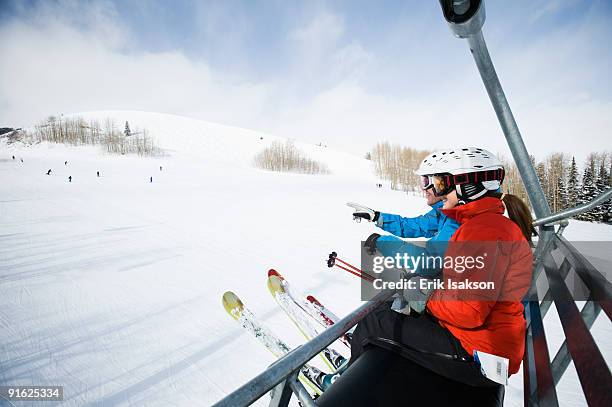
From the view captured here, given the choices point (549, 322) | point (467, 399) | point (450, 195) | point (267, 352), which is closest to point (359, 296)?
point (267, 352)

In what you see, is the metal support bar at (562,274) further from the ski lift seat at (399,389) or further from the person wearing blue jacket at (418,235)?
the ski lift seat at (399,389)

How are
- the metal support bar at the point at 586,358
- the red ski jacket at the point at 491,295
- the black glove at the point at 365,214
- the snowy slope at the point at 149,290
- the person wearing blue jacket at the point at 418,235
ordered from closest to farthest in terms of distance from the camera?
the metal support bar at the point at 586,358
the red ski jacket at the point at 491,295
the person wearing blue jacket at the point at 418,235
the snowy slope at the point at 149,290
the black glove at the point at 365,214

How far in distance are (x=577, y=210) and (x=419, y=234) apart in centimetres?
201

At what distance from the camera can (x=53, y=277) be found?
18.9ft

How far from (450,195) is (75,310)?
5.67 meters

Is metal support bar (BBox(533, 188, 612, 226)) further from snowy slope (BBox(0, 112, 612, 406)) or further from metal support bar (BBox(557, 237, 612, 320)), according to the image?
snowy slope (BBox(0, 112, 612, 406))

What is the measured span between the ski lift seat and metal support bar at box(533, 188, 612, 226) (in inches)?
49.3

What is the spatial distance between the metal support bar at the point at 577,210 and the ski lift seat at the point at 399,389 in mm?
1253

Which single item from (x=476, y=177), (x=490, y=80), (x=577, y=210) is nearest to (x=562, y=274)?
(x=577, y=210)

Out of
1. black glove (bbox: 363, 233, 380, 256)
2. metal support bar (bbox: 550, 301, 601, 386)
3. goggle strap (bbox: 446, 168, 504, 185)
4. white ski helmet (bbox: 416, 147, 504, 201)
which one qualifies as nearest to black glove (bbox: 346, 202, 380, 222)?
black glove (bbox: 363, 233, 380, 256)

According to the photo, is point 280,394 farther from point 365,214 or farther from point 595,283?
point 365,214

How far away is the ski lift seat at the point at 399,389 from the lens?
4.64 feet

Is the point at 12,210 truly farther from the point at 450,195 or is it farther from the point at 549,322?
the point at 549,322

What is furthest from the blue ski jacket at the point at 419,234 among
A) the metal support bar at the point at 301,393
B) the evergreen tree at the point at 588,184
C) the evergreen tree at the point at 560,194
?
the evergreen tree at the point at 560,194
